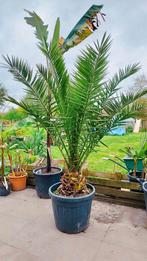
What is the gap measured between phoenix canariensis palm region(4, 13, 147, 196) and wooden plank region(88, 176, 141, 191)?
2.07 ft

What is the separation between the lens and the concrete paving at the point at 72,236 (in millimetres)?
1868

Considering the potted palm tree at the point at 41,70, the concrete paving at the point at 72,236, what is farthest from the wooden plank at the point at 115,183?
the potted palm tree at the point at 41,70

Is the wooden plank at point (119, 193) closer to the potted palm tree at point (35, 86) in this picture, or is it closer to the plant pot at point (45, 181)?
the plant pot at point (45, 181)

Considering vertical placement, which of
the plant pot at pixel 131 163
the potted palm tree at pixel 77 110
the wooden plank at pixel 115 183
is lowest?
the wooden plank at pixel 115 183

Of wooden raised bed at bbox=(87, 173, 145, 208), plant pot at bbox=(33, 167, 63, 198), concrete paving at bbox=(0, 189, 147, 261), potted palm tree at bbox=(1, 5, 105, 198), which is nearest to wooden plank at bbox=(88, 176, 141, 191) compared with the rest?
wooden raised bed at bbox=(87, 173, 145, 208)

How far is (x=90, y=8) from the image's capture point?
2.44 meters

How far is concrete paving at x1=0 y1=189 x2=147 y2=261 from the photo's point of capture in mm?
1868

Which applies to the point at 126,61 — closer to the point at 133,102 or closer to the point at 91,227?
the point at 133,102

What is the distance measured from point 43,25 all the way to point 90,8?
2.15 ft

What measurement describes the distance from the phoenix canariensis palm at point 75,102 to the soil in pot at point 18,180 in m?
1.26

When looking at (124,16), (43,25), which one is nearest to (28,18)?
(43,25)

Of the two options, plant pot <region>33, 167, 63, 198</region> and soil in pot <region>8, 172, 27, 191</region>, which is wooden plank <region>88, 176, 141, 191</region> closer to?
plant pot <region>33, 167, 63, 198</region>

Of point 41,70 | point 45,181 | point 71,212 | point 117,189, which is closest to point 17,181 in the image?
point 45,181

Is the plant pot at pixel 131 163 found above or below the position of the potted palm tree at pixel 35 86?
below
